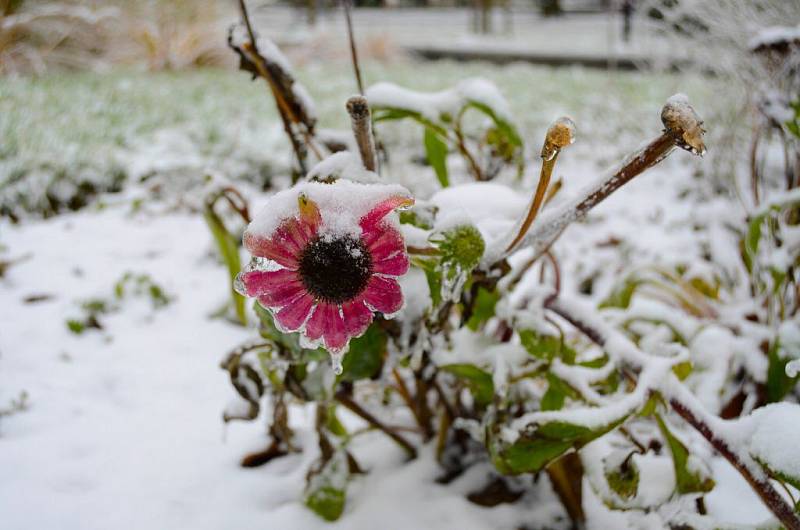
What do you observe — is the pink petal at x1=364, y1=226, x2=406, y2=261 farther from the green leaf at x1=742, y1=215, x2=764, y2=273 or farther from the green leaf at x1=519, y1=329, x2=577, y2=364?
the green leaf at x1=742, y1=215, x2=764, y2=273

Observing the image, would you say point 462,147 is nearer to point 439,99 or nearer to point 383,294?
point 439,99

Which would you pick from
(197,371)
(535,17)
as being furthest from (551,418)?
(535,17)

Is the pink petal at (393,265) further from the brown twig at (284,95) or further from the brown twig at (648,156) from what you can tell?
the brown twig at (284,95)

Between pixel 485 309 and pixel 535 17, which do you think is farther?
→ pixel 535 17

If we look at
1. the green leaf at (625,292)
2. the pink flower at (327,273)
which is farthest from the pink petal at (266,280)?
the green leaf at (625,292)

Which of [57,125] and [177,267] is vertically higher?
[57,125]

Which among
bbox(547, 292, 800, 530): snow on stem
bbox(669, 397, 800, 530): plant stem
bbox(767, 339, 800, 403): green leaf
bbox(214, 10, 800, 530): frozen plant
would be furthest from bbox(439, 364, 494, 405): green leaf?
bbox(767, 339, 800, 403): green leaf

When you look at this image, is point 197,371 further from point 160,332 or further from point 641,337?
point 641,337
